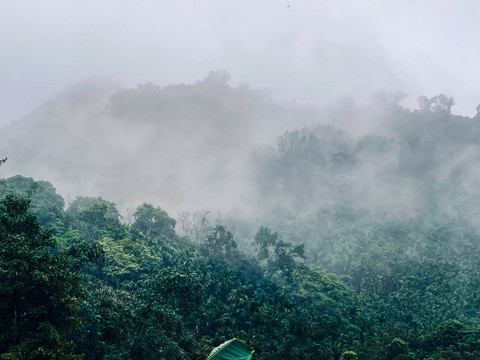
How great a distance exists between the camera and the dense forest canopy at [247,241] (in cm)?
2373

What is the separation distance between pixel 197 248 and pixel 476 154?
324 feet

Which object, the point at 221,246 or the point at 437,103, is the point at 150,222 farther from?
the point at 437,103

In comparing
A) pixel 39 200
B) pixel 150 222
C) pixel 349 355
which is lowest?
pixel 349 355

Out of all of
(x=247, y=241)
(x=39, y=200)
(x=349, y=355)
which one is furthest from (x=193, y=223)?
(x=349, y=355)

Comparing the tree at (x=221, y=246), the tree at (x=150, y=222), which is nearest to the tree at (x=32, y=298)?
the tree at (x=221, y=246)

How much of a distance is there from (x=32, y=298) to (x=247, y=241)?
267 ft

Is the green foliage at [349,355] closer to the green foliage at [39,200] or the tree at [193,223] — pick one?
the green foliage at [39,200]

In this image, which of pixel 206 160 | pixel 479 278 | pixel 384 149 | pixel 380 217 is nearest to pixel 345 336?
pixel 479 278

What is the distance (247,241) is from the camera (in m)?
98.3

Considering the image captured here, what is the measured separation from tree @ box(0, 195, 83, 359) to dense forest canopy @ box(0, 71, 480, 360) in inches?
3.4

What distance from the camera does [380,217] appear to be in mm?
98000

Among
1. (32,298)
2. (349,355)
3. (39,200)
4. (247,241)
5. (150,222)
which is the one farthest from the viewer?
(247,241)

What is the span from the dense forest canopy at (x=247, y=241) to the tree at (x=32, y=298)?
0.28 feet

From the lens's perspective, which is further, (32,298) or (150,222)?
(150,222)
